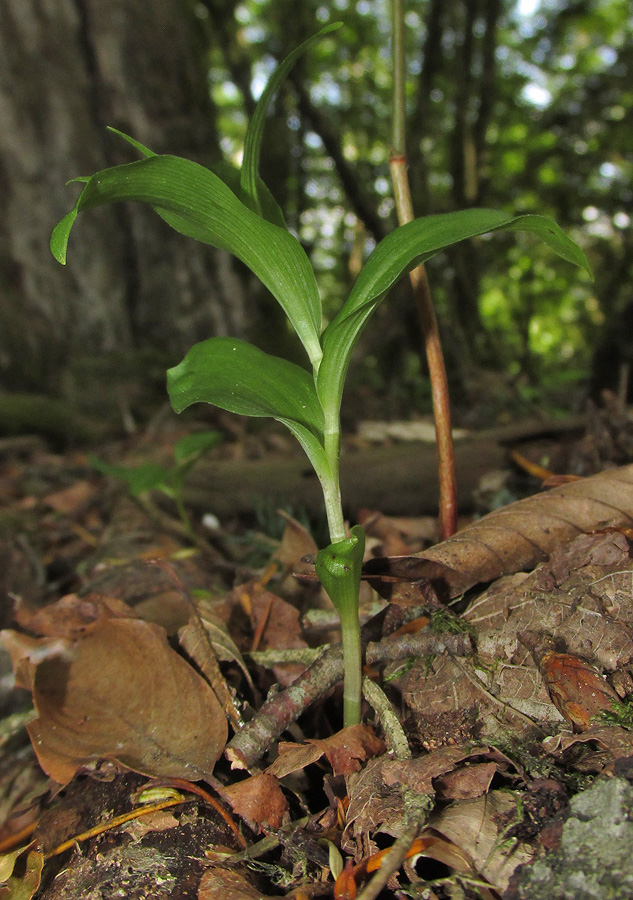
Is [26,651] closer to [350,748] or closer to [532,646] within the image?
[350,748]

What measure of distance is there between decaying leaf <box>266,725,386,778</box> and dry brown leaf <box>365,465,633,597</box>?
272mm

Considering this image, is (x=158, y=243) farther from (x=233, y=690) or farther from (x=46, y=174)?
(x=233, y=690)

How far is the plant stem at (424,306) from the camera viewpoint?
118 cm

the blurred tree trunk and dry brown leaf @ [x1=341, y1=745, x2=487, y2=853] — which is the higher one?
the blurred tree trunk

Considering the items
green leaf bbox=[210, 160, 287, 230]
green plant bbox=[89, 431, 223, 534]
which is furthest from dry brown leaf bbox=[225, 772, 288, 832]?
green plant bbox=[89, 431, 223, 534]

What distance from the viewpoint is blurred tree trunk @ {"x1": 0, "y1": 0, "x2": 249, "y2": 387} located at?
3.33m

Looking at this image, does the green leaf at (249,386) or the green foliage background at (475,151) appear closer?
the green leaf at (249,386)

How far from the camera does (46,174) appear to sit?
3.41 m

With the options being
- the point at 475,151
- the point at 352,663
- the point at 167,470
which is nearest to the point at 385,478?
the point at 167,470

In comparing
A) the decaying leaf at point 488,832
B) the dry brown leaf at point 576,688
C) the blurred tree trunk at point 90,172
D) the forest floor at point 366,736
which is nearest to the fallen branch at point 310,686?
the forest floor at point 366,736

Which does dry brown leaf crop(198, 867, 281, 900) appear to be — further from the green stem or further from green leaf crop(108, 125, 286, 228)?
green leaf crop(108, 125, 286, 228)

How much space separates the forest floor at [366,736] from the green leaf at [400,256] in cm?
35

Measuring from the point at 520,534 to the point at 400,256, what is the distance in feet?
1.88

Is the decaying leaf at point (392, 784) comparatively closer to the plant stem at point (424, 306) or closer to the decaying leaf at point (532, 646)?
the decaying leaf at point (532, 646)
